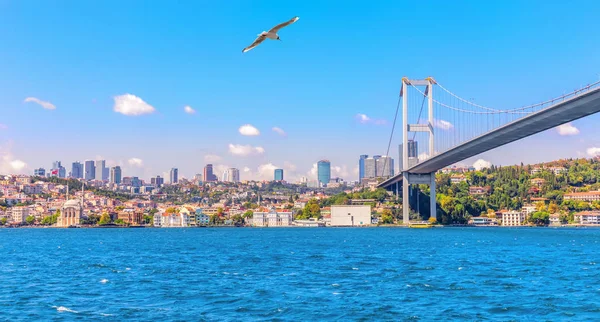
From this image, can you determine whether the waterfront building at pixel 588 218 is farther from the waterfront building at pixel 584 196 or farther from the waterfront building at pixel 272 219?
the waterfront building at pixel 272 219

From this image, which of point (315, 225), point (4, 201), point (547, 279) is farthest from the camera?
point (4, 201)

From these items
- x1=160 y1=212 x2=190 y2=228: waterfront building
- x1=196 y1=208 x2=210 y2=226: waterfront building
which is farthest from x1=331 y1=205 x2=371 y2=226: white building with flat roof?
x1=196 y1=208 x2=210 y2=226: waterfront building

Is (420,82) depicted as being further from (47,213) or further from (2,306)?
(47,213)

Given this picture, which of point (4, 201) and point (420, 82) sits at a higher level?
point (420, 82)

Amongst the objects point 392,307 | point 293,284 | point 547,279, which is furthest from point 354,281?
point 547,279

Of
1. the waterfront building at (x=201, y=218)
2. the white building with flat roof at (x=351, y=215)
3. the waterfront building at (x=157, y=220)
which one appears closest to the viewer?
the white building with flat roof at (x=351, y=215)

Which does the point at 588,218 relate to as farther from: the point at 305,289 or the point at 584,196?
the point at 305,289

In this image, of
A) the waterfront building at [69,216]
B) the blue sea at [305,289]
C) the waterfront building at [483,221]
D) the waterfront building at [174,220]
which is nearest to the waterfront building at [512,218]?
the waterfront building at [483,221]
